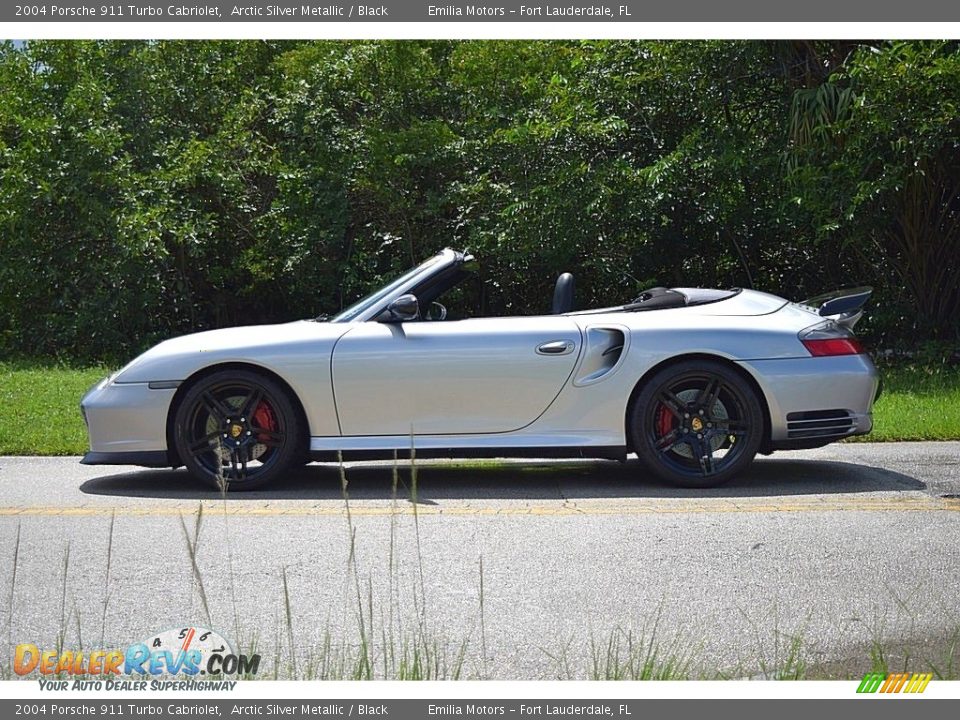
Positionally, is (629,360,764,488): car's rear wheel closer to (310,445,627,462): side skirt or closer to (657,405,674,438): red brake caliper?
(657,405,674,438): red brake caliper

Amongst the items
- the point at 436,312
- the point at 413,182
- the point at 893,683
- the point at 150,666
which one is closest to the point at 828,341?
the point at 436,312

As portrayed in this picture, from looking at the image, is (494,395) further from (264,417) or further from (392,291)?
(264,417)

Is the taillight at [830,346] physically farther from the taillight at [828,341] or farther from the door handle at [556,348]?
the door handle at [556,348]

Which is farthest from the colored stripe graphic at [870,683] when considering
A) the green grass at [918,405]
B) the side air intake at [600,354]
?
the green grass at [918,405]

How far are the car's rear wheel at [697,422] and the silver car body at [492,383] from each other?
0.09 meters

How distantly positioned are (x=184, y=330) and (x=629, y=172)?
25.1 feet

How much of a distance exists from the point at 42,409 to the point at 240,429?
5.27m

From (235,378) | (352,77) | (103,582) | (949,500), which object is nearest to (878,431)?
(949,500)

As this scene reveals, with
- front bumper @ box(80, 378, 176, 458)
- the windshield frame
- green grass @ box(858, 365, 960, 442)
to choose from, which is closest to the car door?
the windshield frame

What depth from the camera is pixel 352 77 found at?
18.2 m

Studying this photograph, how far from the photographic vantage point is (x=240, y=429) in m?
7.47

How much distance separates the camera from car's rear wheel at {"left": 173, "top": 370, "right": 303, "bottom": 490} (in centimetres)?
743

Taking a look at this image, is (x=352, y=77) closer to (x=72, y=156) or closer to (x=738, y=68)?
(x=72, y=156)

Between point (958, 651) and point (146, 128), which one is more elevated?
point (146, 128)
